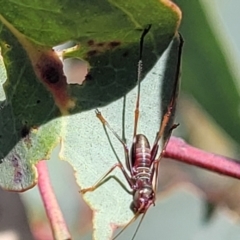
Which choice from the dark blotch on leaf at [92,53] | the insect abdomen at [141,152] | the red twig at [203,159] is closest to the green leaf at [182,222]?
the insect abdomen at [141,152]

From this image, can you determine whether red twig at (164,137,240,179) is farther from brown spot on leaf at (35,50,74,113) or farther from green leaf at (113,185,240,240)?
green leaf at (113,185,240,240)

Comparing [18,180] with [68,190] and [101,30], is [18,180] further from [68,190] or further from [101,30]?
[68,190]

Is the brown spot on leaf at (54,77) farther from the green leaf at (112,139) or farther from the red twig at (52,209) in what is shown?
the red twig at (52,209)

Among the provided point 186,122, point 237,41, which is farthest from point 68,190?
point 237,41

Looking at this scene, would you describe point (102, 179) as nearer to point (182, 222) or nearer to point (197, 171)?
point (182, 222)

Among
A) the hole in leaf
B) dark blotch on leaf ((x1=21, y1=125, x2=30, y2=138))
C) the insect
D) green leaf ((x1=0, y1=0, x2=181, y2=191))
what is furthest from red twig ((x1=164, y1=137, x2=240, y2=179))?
the hole in leaf

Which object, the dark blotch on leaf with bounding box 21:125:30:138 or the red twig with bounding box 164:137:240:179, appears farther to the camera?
the red twig with bounding box 164:137:240:179

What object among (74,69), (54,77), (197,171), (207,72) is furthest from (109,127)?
(197,171)

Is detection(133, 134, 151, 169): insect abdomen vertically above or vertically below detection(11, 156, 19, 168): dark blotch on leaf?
below
